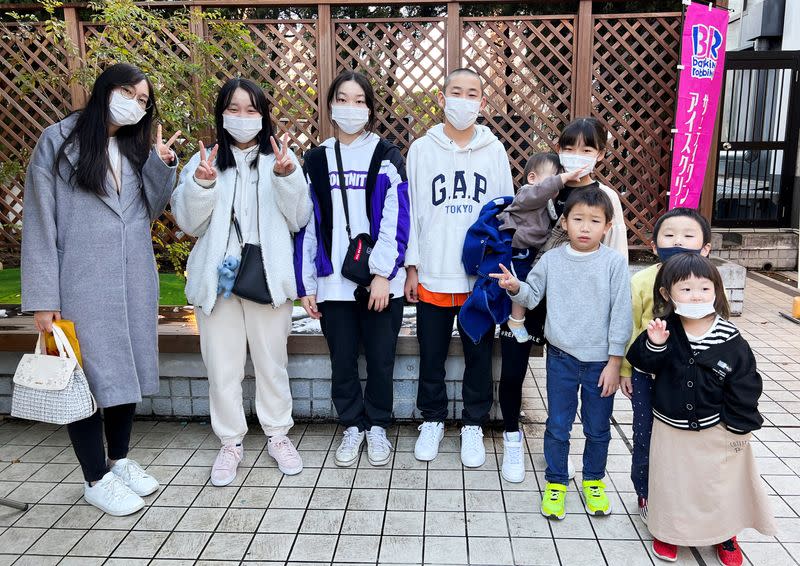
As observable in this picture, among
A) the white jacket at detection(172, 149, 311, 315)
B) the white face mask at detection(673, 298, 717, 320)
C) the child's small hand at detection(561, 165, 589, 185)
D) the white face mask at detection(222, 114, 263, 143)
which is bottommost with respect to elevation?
the white face mask at detection(673, 298, 717, 320)

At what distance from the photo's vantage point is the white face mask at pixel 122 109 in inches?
105

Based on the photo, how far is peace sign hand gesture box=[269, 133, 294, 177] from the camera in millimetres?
2750

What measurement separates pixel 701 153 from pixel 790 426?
3411mm

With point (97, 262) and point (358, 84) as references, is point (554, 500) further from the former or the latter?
point (97, 262)

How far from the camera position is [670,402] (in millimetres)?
2373

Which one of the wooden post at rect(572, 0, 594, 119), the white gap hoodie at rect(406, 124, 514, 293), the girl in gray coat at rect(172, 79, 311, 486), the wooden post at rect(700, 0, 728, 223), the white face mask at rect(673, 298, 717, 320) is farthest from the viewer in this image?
the wooden post at rect(700, 0, 728, 223)

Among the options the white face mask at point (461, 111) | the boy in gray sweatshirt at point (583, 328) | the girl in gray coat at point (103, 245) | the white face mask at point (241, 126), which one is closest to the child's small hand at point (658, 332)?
the boy in gray sweatshirt at point (583, 328)

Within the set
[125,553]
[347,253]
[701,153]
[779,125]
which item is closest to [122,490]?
[125,553]

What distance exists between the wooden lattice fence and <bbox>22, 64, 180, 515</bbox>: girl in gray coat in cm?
389

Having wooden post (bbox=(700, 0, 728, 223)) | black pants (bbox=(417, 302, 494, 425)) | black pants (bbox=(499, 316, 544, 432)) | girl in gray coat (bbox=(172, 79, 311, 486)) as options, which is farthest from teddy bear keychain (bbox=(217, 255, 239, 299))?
wooden post (bbox=(700, 0, 728, 223))

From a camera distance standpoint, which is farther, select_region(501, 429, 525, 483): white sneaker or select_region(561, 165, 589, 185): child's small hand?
select_region(501, 429, 525, 483): white sneaker

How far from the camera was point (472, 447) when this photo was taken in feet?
10.5

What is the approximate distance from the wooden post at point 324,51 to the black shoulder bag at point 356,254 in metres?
3.56

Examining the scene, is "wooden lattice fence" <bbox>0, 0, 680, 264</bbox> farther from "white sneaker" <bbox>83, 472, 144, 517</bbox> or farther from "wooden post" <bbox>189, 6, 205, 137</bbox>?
"white sneaker" <bbox>83, 472, 144, 517</bbox>
